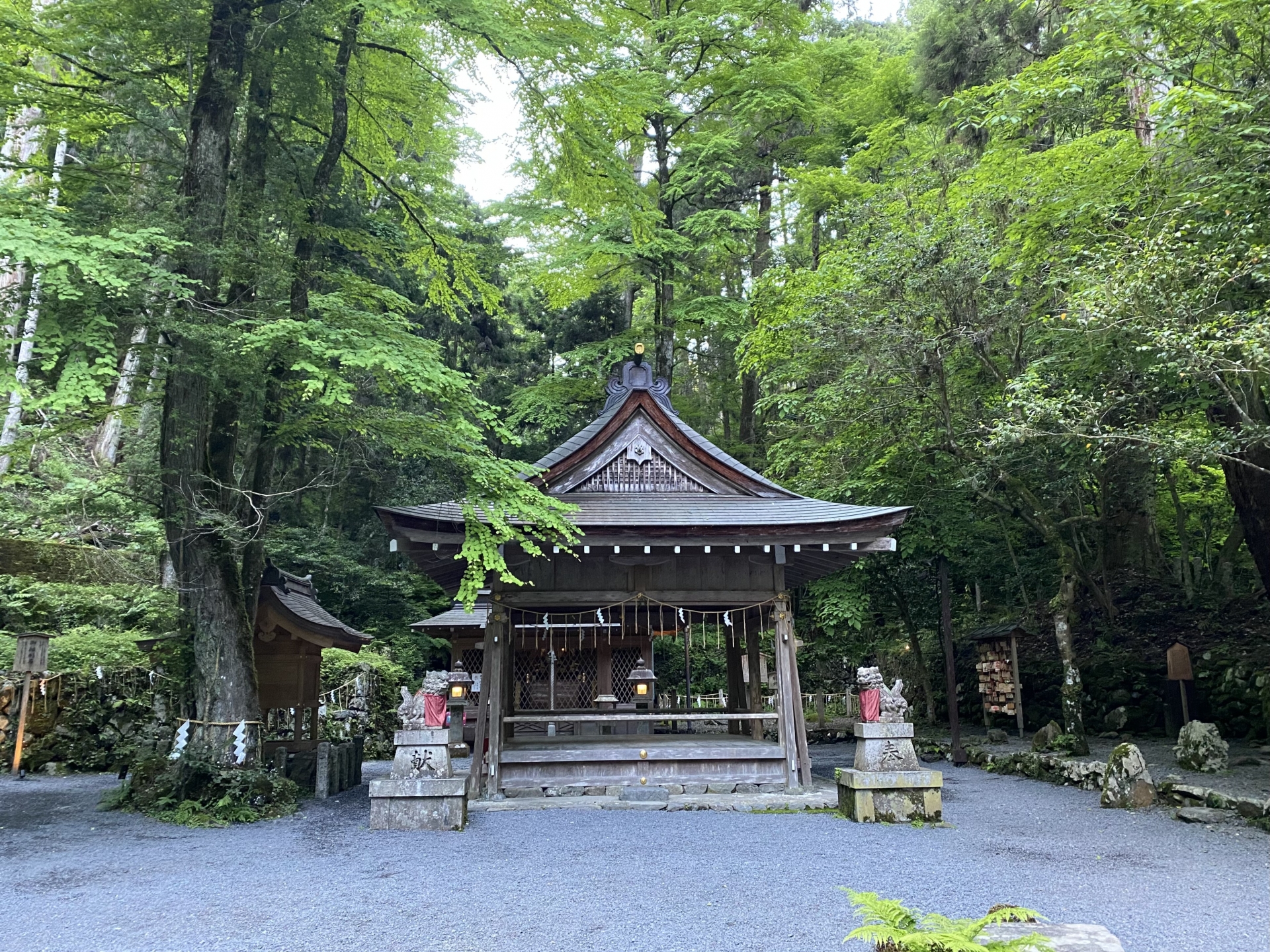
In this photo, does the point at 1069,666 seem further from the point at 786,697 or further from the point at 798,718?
the point at 786,697

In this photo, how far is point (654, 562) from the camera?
10875mm

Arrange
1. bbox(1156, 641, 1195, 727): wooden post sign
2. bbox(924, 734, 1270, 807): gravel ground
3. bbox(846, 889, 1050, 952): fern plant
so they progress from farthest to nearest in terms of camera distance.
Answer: bbox(1156, 641, 1195, 727): wooden post sign → bbox(924, 734, 1270, 807): gravel ground → bbox(846, 889, 1050, 952): fern plant

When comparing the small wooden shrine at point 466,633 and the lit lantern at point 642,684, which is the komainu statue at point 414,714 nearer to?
the lit lantern at point 642,684

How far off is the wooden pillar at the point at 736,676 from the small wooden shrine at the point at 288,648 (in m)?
6.15

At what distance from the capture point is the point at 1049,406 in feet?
27.0

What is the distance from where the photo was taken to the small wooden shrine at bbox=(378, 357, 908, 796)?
10.0 m

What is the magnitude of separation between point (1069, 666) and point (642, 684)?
6.75m

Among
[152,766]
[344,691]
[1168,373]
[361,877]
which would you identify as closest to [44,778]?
[152,766]

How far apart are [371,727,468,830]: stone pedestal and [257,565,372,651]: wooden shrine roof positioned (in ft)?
10.3

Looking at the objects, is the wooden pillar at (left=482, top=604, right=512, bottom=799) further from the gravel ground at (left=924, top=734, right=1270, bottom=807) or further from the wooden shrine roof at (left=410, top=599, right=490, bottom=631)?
the gravel ground at (left=924, top=734, right=1270, bottom=807)

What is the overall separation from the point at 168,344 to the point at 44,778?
7.37m

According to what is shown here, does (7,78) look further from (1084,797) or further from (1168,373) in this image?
(1084,797)

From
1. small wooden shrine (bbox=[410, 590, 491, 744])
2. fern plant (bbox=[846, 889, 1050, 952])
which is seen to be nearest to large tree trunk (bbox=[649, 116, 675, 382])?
small wooden shrine (bbox=[410, 590, 491, 744])

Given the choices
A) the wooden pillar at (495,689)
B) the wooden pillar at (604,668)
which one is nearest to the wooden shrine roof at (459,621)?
the wooden pillar at (604,668)
